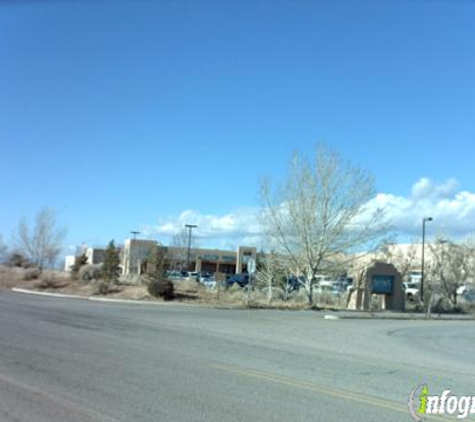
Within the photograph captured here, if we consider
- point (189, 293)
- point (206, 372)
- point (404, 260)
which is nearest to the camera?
point (206, 372)

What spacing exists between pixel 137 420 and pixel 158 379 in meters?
2.75

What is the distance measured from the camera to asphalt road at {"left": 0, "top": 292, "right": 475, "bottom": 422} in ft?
26.6

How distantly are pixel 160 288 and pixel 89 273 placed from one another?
36.1ft

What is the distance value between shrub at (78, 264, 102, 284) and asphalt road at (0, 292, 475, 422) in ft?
79.1

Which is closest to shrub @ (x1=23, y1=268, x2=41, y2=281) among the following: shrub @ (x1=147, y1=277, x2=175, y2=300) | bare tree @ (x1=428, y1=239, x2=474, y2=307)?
shrub @ (x1=147, y1=277, x2=175, y2=300)

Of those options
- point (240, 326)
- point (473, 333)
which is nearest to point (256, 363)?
point (240, 326)

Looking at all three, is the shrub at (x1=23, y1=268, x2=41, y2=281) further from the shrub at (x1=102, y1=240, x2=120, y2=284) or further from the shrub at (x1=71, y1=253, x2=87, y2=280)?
the shrub at (x1=102, y1=240, x2=120, y2=284)

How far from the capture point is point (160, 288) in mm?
37219

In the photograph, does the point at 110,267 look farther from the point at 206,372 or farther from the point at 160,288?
the point at 206,372

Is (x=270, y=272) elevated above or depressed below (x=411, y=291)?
above

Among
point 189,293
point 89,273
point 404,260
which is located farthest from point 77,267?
point 404,260

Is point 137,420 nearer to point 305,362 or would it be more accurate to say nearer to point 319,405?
point 319,405

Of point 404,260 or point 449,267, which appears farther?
point 404,260

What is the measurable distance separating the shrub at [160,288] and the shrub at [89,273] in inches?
352
